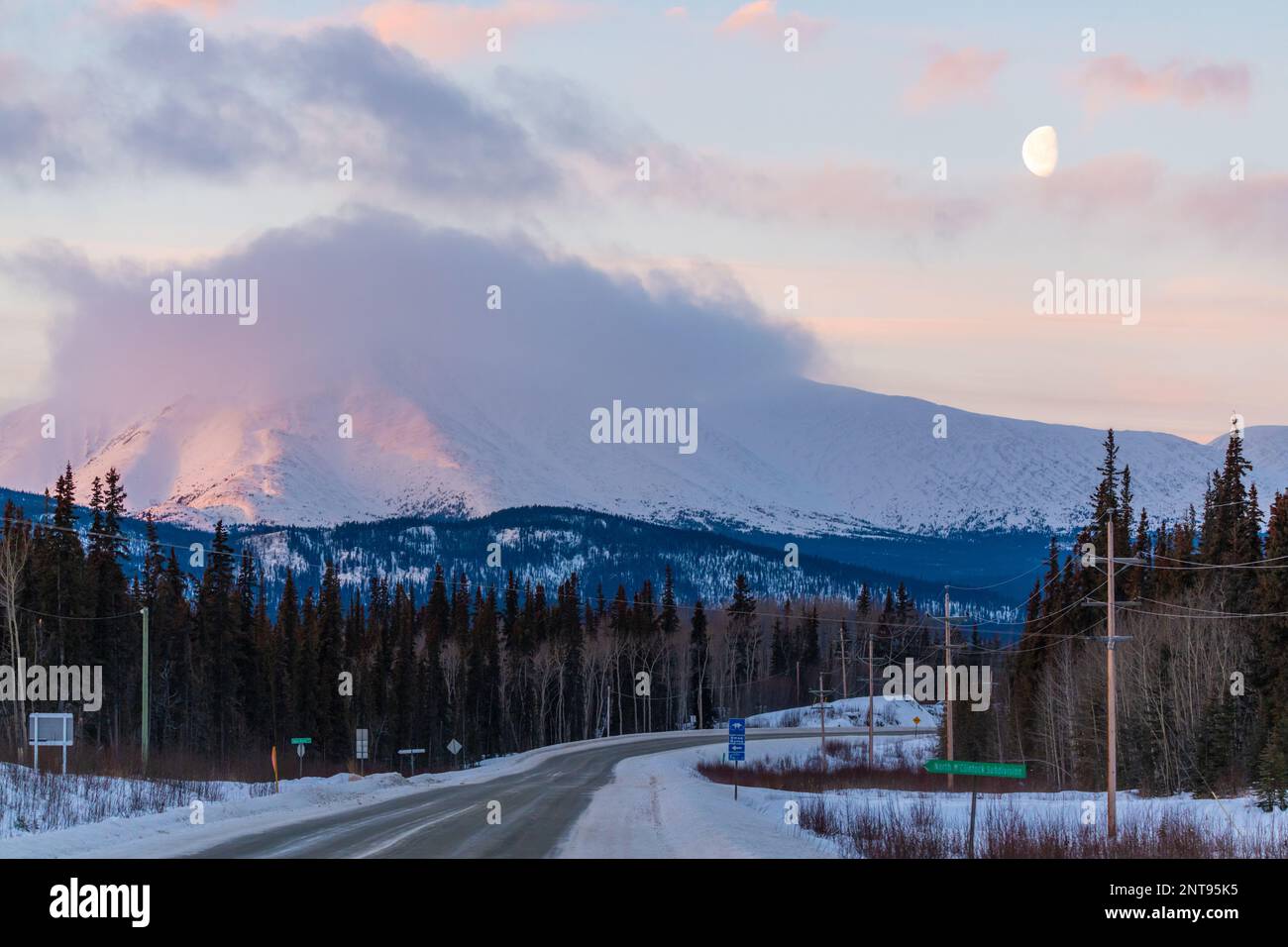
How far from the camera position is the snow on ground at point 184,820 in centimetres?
2314

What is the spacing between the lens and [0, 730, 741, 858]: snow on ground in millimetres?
23141

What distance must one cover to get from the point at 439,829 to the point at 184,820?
6219mm

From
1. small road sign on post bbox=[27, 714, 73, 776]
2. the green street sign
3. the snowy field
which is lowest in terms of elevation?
the snowy field

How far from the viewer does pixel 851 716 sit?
144 metres

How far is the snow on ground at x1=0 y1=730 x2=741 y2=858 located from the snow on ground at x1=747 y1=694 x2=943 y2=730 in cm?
9058

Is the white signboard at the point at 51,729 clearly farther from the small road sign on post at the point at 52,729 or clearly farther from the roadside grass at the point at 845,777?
the roadside grass at the point at 845,777

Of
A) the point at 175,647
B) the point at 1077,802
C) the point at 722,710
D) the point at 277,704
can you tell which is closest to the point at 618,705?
the point at 722,710

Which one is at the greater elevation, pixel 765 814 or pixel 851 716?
pixel 765 814

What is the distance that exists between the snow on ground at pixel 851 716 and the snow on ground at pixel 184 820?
90.6 meters

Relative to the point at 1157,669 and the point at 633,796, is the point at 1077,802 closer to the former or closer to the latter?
the point at 633,796
